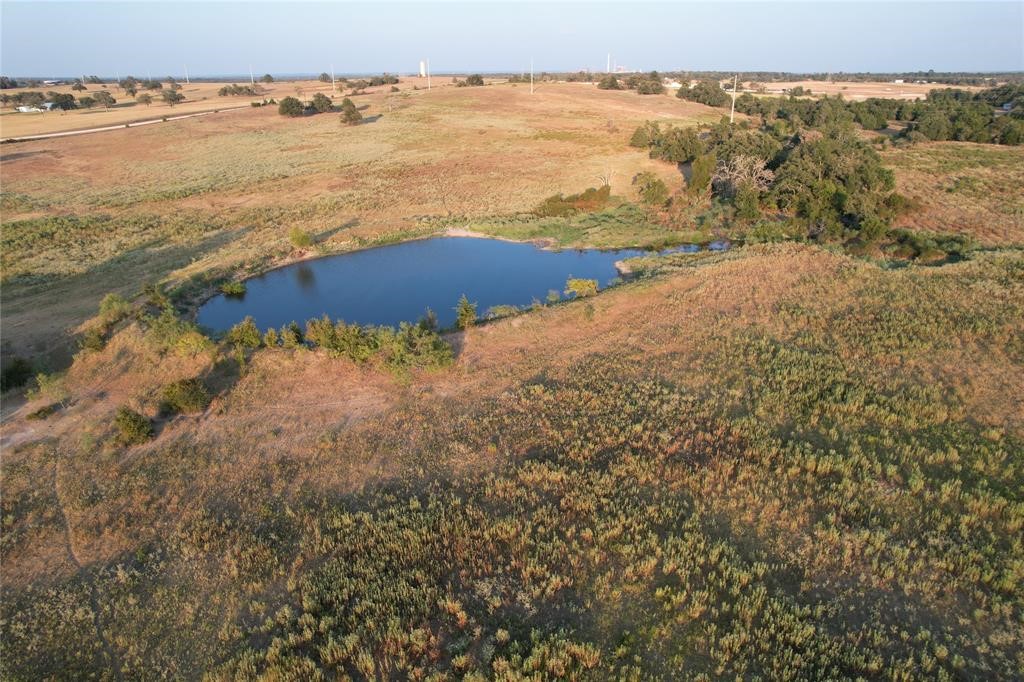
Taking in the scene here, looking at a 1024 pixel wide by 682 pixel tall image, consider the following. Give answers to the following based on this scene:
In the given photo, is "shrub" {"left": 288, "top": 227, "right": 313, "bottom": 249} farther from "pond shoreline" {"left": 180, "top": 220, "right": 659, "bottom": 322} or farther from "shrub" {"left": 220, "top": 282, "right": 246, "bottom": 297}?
"shrub" {"left": 220, "top": 282, "right": 246, "bottom": 297}

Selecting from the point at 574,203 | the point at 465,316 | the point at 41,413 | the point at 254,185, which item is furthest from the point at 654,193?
the point at 41,413

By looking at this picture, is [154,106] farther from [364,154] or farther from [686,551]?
[686,551]

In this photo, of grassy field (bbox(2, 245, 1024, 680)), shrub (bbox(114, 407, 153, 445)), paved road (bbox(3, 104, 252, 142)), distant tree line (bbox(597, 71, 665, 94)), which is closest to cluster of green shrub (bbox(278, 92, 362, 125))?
paved road (bbox(3, 104, 252, 142))

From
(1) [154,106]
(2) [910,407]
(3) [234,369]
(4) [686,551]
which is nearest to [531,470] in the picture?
(4) [686,551]

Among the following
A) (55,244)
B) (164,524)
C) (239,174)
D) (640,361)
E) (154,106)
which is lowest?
(164,524)

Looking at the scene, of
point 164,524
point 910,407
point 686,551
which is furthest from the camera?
point 910,407

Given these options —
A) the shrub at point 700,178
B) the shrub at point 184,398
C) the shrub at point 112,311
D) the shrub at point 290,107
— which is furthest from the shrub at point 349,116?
the shrub at point 184,398
